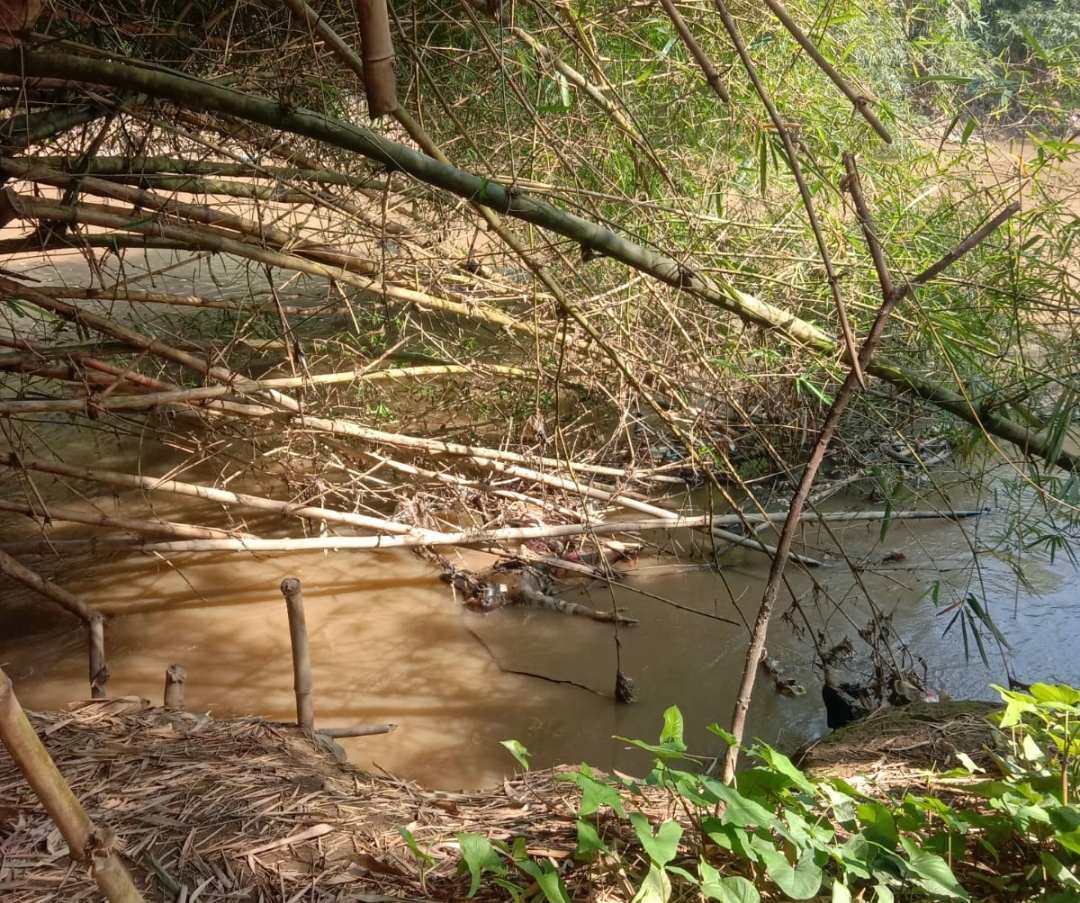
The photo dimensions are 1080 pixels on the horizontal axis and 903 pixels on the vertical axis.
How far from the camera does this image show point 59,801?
1004 mm

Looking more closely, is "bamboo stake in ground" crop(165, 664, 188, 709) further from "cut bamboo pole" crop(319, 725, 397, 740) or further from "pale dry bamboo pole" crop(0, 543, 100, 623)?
"pale dry bamboo pole" crop(0, 543, 100, 623)

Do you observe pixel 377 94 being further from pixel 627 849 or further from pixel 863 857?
pixel 863 857

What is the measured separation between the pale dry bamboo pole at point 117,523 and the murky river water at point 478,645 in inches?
20.0

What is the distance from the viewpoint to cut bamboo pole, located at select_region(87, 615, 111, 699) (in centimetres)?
271

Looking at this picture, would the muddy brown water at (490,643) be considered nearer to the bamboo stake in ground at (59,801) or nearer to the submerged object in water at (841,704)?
the submerged object in water at (841,704)

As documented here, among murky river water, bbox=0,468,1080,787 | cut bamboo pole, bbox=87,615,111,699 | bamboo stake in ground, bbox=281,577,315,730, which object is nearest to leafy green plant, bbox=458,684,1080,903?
bamboo stake in ground, bbox=281,577,315,730

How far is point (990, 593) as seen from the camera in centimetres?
390

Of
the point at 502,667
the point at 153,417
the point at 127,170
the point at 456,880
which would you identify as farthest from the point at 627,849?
the point at 153,417

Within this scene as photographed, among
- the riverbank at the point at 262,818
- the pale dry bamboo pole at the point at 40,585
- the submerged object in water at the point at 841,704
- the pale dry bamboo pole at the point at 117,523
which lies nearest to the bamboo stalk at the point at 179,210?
the pale dry bamboo pole at the point at 117,523

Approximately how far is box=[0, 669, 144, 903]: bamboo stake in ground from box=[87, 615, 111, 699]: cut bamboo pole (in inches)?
67.4

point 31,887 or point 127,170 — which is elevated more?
point 127,170

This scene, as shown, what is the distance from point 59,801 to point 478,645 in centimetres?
286

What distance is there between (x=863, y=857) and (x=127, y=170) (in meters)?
3.01

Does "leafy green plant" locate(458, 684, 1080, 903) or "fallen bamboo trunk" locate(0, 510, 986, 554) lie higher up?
"leafy green plant" locate(458, 684, 1080, 903)
